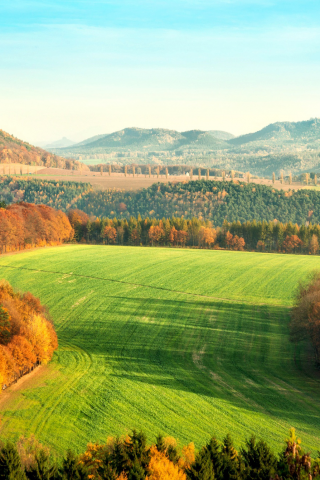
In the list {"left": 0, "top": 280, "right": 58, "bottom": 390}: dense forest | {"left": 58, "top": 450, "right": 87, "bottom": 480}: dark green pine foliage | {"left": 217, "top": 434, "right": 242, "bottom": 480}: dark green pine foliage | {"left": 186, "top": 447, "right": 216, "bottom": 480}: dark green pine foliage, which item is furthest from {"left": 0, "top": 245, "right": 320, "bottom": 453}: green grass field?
{"left": 186, "top": 447, "right": 216, "bottom": 480}: dark green pine foliage

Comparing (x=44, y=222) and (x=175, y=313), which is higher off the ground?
(x=44, y=222)

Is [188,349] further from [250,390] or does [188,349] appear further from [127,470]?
[127,470]

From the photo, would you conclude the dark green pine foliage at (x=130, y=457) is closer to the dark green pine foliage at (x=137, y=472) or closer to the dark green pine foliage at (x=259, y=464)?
the dark green pine foliage at (x=137, y=472)

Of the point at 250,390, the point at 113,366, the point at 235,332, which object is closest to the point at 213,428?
the point at 250,390

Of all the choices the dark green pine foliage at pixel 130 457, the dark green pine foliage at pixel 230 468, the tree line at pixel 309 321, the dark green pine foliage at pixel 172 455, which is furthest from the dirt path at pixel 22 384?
the tree line at pixel 309 321

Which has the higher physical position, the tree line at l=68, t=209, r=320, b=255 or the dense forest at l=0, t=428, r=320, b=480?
the dense forest at l=0, t=428, r=320, b=480

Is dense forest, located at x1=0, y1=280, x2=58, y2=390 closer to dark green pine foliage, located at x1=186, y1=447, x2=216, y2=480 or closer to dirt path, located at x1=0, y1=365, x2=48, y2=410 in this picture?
dirt path, located at x1=0, y1=365, x2=48, y2=410

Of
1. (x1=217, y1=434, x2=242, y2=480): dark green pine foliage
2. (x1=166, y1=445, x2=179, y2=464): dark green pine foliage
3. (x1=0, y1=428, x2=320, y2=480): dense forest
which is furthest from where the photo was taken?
(x1=166, y1=445, x2=179, y2=464): dark green pine foliage
